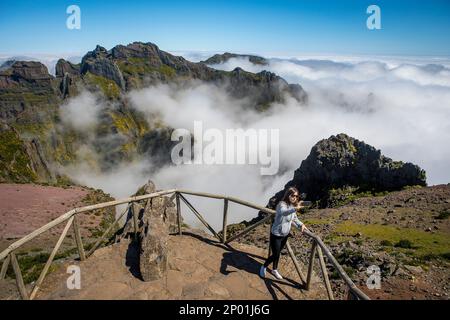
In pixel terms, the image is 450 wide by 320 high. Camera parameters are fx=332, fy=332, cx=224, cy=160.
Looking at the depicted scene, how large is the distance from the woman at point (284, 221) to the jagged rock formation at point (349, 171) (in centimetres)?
3107

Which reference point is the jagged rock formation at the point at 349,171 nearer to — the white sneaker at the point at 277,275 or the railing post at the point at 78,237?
the white sneaker at the point at 277,275

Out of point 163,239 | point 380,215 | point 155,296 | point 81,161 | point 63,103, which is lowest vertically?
point 81,161

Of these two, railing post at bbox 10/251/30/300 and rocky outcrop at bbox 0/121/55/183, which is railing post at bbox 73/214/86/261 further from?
rocky outcrop at bbox 0/121/55/183

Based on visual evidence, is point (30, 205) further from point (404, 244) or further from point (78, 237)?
point (404, 244)

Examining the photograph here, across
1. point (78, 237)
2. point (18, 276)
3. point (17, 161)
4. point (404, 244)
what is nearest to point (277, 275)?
point (78, 237)

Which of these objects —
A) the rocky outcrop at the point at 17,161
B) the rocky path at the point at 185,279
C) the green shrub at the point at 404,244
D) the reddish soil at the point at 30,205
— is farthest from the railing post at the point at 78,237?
the rocky outcrop at the point at 17,161

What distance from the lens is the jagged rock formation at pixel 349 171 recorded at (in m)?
38.9

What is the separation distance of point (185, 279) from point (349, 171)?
38348mm

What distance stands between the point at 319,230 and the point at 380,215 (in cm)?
631

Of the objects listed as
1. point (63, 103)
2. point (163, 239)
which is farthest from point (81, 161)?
point (163, 239)

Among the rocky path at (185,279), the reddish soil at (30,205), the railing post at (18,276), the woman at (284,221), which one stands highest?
the woman at (284,221)
